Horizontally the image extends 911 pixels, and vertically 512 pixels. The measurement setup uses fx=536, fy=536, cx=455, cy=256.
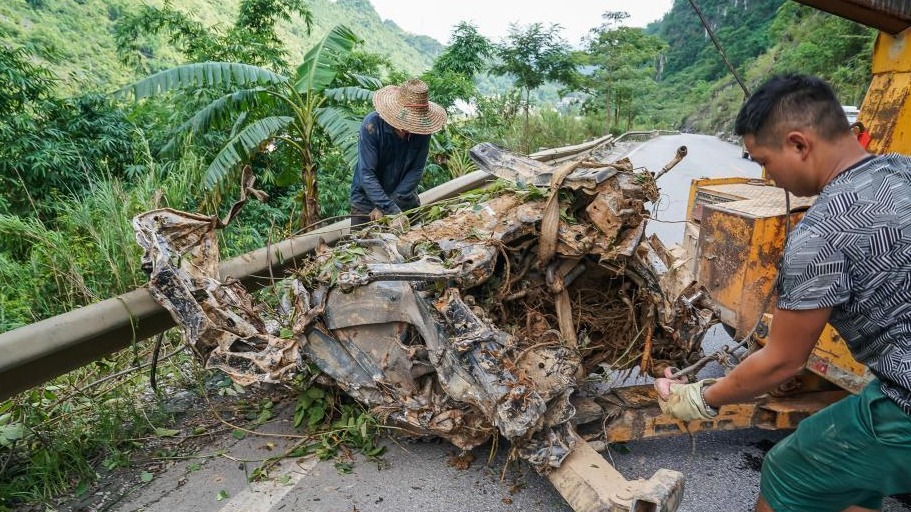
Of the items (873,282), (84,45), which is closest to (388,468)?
(873,282)

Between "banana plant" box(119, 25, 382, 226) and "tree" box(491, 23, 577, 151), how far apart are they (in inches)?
484

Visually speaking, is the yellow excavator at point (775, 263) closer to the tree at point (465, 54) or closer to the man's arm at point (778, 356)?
the man's arm at point (778, 356)

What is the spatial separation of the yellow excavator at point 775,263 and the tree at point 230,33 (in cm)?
808

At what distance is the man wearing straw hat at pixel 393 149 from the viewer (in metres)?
4.33

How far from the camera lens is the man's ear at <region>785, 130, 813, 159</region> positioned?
61.2 inches

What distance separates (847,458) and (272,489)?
7.41ft

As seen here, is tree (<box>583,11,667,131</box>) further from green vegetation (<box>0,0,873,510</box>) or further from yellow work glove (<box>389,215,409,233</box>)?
yellow work glove (<box>389,215,409,233</box>)

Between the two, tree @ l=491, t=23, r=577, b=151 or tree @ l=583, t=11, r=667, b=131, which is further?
tree @ l=583, t=11, r=667, b=131

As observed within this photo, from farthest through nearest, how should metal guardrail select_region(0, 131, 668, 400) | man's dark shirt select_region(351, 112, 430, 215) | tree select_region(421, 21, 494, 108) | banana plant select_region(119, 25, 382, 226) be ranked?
tree select_region(421, 21, 494, 108), banana plant select_region(119, 25, 382, 226), man's dark shirt select_region(351, 112, 430, 215), metal guardrail select_region(0, 131, 668, 400)

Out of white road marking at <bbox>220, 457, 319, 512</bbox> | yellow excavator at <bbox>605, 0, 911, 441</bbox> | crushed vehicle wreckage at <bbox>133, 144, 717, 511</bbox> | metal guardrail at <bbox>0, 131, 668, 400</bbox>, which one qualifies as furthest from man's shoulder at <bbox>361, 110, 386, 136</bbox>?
white road marking at <bbox>220, 457, 319, 512</bbox>

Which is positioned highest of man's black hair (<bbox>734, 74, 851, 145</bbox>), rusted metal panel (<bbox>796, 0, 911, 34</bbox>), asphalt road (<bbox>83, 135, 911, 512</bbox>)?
rusted metal panel (<bbox>796, 0, 911, 34</bbox>)

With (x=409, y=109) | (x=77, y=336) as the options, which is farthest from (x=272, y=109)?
(x=77, y=336)

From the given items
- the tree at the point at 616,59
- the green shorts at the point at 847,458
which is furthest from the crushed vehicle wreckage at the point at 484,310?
the tree at the point at 616,59

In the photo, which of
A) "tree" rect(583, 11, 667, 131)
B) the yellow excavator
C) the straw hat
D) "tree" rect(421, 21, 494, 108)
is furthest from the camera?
"tree" rect(583, 11, 667, 131)
